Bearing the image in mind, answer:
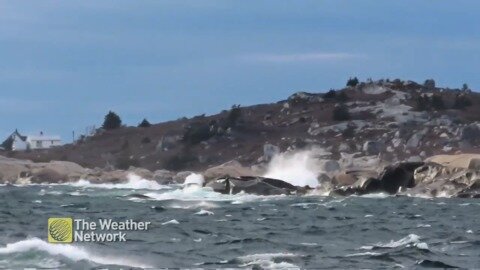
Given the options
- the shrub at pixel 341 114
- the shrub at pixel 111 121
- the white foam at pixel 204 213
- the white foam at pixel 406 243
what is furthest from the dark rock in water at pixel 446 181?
the shrub at pixel 111 121

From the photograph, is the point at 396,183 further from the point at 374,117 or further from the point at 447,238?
the point at 374,117

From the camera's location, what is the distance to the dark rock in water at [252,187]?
225 feet

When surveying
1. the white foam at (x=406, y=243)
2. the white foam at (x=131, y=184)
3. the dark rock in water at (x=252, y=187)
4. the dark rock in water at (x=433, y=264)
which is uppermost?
the white foam at (x=131, y=184)

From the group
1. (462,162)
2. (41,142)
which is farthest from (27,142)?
(462,162)

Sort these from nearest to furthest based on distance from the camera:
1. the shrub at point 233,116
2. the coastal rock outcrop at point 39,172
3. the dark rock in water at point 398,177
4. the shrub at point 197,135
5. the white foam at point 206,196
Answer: the white foam at point 206,196 < the dark rock in water at point 398,177 < the coastal rock outcrop at point 39,172 < the shrub at point 197,135 < the shrub at point 233,116

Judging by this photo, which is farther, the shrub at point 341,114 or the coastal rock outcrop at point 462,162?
the shrub at point 341,114

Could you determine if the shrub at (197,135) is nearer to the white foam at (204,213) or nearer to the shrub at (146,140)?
the shrub at (146,140)

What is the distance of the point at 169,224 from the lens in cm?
3822

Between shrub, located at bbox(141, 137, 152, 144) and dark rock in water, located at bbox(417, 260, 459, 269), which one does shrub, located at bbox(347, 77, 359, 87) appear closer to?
shrub, located at bbox(141, 137, 152, 144)

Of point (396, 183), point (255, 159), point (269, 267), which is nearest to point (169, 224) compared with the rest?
point (269, 267)

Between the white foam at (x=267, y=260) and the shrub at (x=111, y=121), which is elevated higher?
the shrub at (x=111, y=121)

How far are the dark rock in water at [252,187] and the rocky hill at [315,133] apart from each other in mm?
42481

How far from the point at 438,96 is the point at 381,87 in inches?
595

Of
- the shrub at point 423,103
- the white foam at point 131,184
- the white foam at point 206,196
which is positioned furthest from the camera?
the shrub at point 423,103
